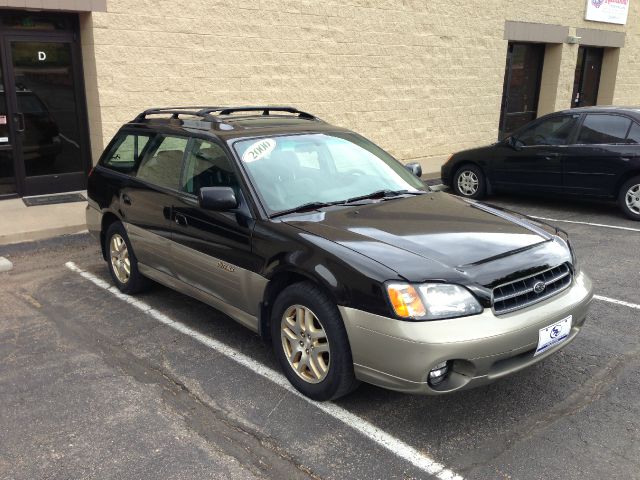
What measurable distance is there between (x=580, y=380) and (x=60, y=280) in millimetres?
4730

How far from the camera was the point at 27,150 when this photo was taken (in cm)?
884

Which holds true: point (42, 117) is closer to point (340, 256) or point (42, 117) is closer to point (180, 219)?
point (180, 219)

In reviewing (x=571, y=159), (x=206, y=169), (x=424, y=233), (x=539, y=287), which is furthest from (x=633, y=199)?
(x=206, y=169)

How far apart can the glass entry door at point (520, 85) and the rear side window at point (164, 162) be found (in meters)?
11.9

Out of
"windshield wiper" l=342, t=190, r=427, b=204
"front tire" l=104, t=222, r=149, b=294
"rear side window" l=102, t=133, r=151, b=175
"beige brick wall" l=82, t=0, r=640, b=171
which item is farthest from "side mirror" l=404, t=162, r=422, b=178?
"beige brick wall" l=82, t=0, r=640, b=171

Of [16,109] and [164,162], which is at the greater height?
[16,109]

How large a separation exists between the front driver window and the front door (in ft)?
22.4

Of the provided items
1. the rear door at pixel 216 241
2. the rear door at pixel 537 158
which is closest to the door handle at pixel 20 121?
the rear door at pixel 216 241

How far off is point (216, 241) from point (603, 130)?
650 centimetres

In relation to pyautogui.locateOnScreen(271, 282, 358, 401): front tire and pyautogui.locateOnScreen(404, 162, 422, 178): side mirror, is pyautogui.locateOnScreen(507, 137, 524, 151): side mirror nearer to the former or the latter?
pyautogui.locateOnScreen(404, 162, 422, 178): side mirror

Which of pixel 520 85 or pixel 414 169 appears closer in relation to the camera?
pixel 414 169

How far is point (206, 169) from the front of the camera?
4316mm

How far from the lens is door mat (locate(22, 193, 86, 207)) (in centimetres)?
857

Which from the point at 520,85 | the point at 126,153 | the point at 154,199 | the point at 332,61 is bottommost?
the point at 154,199
